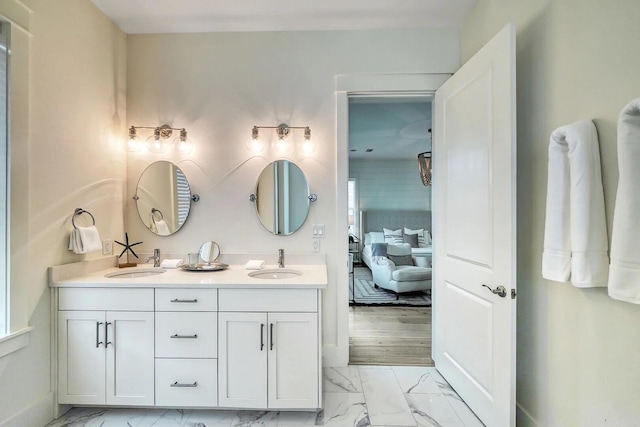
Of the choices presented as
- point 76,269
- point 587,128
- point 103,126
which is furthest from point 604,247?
point 103,126

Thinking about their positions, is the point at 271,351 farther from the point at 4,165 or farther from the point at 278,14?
the point at 278,14

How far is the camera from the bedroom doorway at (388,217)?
284cm

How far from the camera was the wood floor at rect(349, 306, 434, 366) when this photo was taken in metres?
2.65

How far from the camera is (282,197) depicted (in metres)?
2.50

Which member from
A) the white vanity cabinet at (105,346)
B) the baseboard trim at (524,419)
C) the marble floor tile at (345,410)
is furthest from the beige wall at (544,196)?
the white vanity cabinet at (105,346)

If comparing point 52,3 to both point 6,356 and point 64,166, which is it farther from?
point 6,356

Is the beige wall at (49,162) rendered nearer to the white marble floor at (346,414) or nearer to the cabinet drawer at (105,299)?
the cabinet drawer at (105,299)

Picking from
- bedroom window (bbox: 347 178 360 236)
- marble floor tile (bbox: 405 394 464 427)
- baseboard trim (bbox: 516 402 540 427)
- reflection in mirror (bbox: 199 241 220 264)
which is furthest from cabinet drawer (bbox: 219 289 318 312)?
bedroom window (bbox: 347 178 360 236)

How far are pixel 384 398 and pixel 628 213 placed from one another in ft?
5.73

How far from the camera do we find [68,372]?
1877mm

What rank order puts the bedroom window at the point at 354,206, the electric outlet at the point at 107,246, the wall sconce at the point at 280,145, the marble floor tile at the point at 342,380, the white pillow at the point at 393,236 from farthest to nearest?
the bedroom window at the point at 354,206
the white pillow at the point at 393,236
the wall sconce at the point at 280,145
the electric outlet at the point at 107,246
the marble floor tile at the point at 342,380

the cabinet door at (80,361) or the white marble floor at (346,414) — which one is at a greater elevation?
the cabinet door at (80,361)

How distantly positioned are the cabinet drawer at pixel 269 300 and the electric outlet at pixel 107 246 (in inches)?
44.1

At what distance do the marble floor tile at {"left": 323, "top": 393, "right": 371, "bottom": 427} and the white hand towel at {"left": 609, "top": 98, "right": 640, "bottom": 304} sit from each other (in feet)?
4.88
